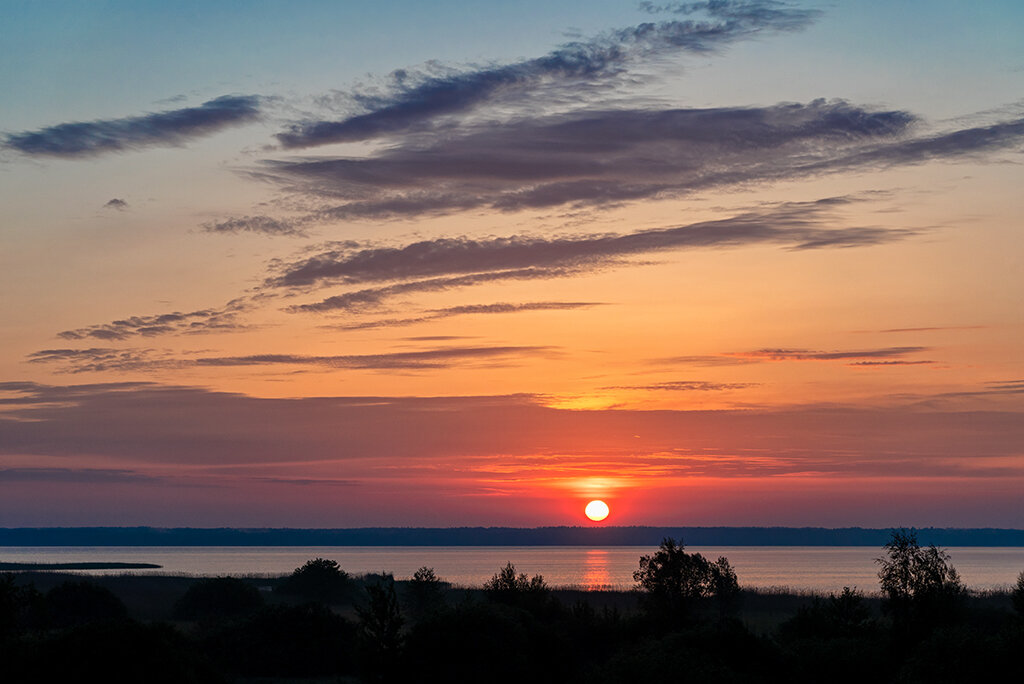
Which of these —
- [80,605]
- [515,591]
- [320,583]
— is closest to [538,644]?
[515,591]

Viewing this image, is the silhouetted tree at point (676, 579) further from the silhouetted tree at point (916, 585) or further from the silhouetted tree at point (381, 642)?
the silhouetted tree at point (381, 642)

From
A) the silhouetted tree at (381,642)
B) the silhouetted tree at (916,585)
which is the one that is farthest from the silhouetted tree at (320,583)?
the silhouetted tree at (916,585)

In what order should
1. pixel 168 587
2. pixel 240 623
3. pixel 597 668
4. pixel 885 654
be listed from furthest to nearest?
pixel 168 587
pixel 240 623
pixel 885 654
pixel 597 668

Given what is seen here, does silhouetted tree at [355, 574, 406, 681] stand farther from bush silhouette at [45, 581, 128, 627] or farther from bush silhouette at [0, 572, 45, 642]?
bush silhouette at [45, 581, 128, 627]

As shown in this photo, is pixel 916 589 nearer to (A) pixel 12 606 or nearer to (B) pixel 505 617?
(B) pixel 505 617

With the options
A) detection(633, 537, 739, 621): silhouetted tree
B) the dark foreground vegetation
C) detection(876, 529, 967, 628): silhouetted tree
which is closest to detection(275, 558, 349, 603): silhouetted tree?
the dark foreground vegetation

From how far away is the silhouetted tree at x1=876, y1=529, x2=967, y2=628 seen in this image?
3859 cm

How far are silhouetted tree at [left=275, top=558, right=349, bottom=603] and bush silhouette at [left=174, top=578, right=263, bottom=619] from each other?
650 inches

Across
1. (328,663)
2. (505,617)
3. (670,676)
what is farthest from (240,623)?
(670,676)

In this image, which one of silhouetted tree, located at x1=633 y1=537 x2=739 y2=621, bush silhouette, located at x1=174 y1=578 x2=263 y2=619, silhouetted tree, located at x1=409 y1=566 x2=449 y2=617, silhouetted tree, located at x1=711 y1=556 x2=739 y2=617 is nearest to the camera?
silhouetted tree, located at x1=633 y1=537 x2=739 y2=621

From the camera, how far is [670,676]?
31.3 m

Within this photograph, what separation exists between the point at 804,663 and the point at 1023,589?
609 inches

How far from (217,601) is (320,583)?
69.8 ft

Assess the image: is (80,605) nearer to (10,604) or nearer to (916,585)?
(10,604)
